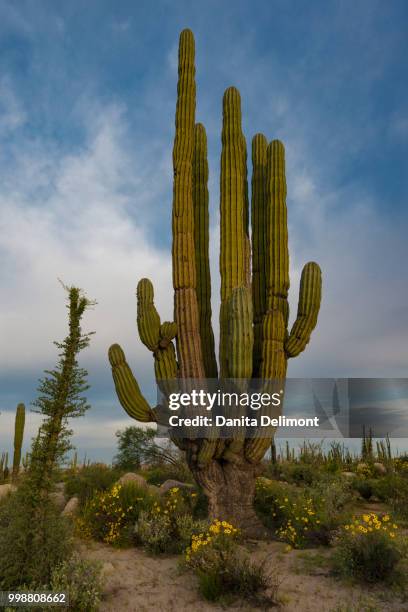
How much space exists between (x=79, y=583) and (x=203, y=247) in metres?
7.13

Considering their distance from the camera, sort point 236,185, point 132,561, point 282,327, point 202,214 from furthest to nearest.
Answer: point 202,214
point 236,185
point 282,327
point 132,561

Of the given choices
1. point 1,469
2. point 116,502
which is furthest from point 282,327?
point 1,469

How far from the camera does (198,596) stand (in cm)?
666

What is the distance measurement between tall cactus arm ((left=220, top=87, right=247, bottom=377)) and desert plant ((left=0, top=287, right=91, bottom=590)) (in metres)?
3.64

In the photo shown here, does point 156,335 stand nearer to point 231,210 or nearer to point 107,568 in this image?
point 231,210

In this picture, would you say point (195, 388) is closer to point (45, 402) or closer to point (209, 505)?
point (209, 505)

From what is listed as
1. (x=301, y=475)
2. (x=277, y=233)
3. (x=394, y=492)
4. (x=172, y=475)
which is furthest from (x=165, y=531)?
(x=172, y=475)

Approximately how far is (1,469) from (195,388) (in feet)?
A: 55.1

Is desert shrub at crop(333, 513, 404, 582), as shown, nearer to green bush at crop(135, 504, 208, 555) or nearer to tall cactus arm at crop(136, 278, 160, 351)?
green bush at crop(135, 504, 208, 555)

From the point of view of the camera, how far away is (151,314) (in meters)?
9.95

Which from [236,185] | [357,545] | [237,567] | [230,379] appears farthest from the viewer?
[236,185]

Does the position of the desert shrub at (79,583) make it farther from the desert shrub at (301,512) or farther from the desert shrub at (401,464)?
the desert shrub at (401,464)

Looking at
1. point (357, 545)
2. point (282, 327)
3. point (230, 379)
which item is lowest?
point (357, 545)

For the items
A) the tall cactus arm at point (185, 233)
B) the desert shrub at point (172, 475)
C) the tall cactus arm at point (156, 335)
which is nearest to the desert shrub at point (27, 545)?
the tall cactus arm at point (156, 335)
